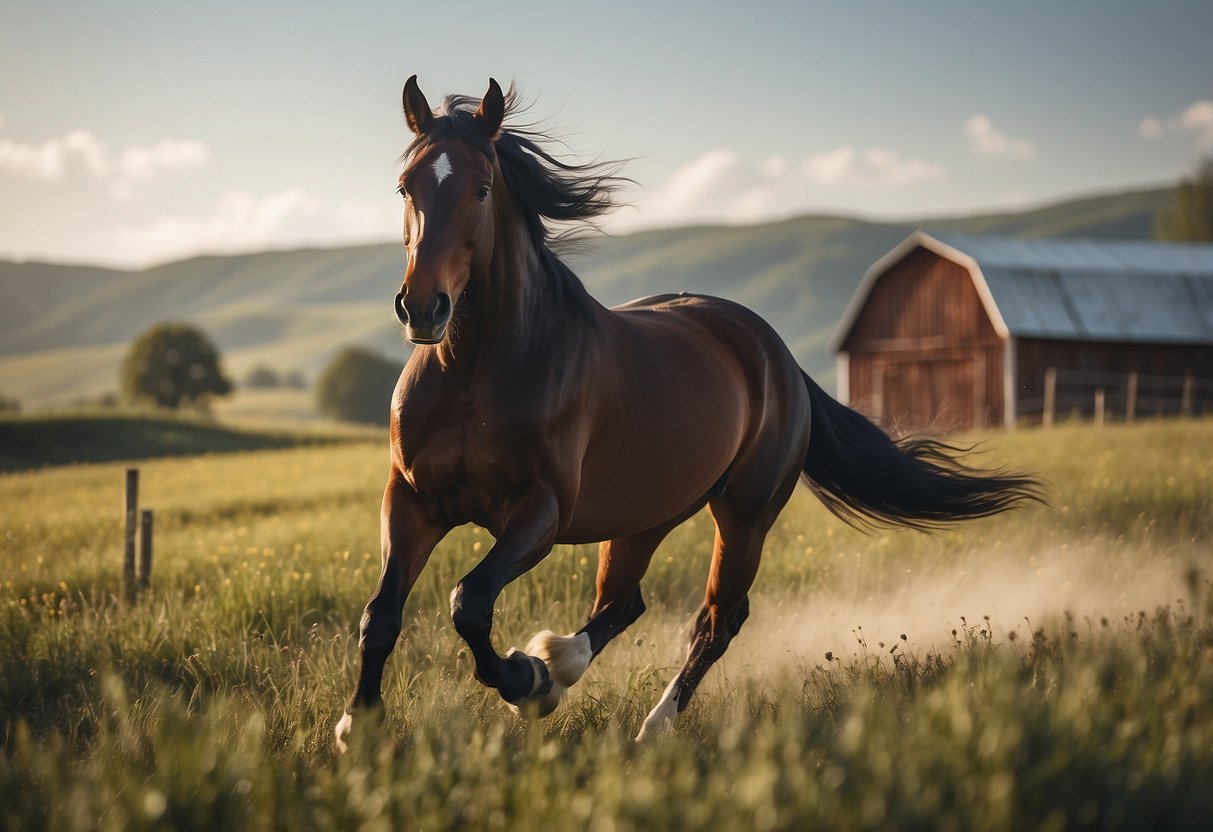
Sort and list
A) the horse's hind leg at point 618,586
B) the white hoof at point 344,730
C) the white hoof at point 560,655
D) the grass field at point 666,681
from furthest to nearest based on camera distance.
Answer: the horse's hind leg at point 618,586 < the white hoof at point 560,655 < the white hoof at point 344,730 < the grass field at point 666,681

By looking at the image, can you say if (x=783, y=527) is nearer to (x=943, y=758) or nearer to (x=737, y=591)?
(x=737, y=591)

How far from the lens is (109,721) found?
4.98 meters

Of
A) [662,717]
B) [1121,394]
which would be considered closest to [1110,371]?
[1121,394]

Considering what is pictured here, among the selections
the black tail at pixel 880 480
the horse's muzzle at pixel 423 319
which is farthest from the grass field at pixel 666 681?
the horse's muzzle at pixel 423 319

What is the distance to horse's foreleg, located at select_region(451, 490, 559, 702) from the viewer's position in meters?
3.89

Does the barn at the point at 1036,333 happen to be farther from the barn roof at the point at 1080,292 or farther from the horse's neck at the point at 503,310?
the horse's neck at the point at 503,310

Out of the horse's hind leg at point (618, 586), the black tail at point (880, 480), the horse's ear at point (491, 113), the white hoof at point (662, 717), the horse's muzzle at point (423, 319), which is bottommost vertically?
the white hoof at point (662, 717)

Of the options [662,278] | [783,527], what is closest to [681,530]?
[783,527]

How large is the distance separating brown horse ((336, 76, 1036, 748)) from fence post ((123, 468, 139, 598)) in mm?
4584

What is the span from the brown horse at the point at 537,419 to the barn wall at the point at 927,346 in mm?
24464

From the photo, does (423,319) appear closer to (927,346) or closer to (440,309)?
(440,309)

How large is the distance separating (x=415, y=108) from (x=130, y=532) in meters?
5.99

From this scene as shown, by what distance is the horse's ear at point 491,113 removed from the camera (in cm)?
425

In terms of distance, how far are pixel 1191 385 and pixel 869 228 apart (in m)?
149
